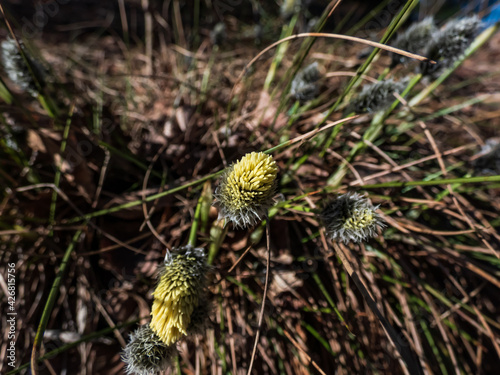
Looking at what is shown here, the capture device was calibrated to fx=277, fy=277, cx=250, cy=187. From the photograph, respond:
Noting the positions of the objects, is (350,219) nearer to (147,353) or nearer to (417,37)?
(147,353)

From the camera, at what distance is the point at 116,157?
3.78 feet

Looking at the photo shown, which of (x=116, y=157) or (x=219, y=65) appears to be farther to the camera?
(x=219, y=65)

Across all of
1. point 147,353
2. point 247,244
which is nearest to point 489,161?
point 247,244

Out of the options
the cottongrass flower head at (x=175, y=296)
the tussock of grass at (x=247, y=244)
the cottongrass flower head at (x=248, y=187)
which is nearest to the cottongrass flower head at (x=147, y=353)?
the cottongrass flower head at (x=175, y=296)

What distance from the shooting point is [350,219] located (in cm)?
70

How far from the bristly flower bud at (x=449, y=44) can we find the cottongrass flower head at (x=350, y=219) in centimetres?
54

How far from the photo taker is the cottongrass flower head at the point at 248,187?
0.62 metres

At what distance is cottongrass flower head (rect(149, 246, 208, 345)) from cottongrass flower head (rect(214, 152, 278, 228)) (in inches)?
6.9

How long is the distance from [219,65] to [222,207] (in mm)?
1442

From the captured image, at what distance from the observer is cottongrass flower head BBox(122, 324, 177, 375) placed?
69 cm

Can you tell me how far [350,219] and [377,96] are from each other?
442 millimetres

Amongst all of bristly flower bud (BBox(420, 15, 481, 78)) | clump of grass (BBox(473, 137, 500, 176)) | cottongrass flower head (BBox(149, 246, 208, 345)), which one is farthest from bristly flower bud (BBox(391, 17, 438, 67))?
cottongrass flower head (BBox(149, 246, 208, 345))

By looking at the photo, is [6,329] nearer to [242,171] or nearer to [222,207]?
[222,207]

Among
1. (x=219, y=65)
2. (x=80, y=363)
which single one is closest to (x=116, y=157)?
(x=80, y=363)
